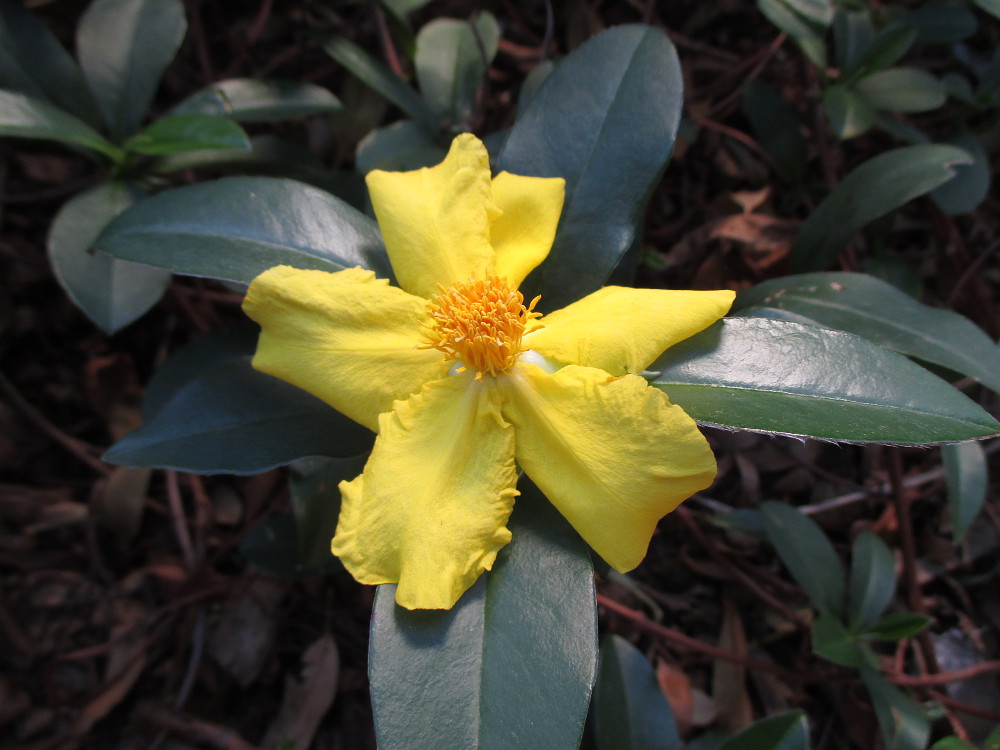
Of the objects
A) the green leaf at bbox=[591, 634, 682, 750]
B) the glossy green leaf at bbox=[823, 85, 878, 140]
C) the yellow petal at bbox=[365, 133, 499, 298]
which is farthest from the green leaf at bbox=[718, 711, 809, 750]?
the glossy green leaf at bbox=[823, 85, 878, 140]

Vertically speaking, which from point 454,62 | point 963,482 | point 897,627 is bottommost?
point 897,627

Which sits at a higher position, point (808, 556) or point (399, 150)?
point (399, 150)

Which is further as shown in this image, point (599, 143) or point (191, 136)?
point (191, 136)

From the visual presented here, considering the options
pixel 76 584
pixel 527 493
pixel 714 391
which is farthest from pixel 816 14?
pixel 76 584

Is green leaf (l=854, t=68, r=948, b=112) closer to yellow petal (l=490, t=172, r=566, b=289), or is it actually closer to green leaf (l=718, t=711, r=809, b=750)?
yellow petal (l=490, t=172, r=566, b=289)

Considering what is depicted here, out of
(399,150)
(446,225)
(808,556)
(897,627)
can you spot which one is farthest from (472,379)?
(897,627)

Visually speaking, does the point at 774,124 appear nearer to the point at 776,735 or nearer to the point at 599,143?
the point at 599,143

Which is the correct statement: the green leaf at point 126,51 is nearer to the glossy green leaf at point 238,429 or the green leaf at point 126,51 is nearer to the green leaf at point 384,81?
the green leaf at point 384,81
